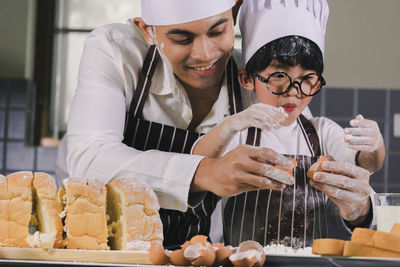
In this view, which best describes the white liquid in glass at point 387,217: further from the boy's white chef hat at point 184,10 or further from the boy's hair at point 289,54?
the boy's white chef hat at point 184,10

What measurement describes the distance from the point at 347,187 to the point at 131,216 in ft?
1.62

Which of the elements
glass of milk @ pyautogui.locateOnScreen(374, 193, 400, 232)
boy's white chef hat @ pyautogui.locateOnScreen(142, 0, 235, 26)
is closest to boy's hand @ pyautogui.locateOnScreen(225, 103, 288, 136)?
boy's white chef hat @ pyautogui.locateOnScreen(142, 0, 235, 26)

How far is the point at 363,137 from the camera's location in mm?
1327

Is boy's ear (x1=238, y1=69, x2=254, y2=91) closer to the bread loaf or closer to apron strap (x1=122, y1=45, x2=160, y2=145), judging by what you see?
apron strap (x1=122, y1=45, x2=160, y2=145)

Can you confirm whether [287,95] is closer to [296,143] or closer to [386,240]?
[296,143]

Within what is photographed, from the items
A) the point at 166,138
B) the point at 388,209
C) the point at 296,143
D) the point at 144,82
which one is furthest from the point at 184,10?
the point at 388,209

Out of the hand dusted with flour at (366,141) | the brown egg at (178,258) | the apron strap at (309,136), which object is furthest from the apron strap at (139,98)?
the brown egg at (178,258)

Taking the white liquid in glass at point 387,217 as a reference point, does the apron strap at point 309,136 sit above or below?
above

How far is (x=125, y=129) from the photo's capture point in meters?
1.35

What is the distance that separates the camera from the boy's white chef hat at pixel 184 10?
1288 millimetres

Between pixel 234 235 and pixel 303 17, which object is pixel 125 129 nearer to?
pixel 234 235

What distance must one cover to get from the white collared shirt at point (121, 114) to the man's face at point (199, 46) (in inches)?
1.5

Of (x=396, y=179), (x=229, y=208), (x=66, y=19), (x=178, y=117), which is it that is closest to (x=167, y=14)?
(x=178, y=117)

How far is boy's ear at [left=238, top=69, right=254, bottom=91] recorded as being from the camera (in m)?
1.36
